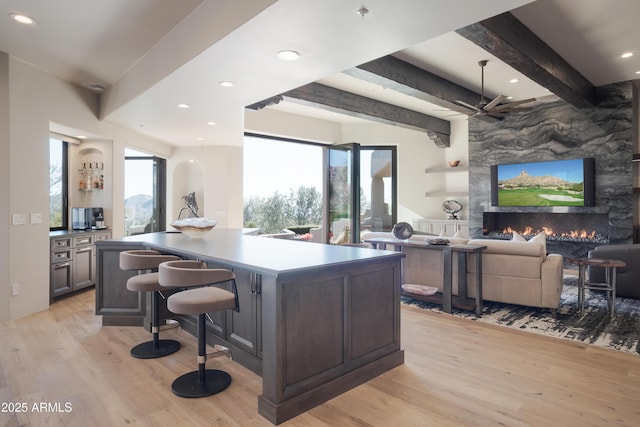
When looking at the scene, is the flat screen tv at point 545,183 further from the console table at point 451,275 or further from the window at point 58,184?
the window at point 58,184

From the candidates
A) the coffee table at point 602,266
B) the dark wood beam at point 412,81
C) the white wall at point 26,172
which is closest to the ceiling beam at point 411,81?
the dark wood beam at point 412,81

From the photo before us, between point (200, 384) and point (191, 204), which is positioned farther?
point (191, 204)

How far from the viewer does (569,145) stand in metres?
7.09

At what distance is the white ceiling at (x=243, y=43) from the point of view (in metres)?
2.45

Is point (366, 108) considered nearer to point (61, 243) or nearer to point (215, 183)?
point (215, 183)

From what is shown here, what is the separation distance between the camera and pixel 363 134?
975cm

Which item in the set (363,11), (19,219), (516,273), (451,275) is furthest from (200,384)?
(516,273)

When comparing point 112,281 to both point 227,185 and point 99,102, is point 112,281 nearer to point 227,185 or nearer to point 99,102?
point 99,102

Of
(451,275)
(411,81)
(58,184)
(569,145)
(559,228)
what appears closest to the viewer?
(451,275)

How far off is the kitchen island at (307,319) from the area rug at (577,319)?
1.70 m

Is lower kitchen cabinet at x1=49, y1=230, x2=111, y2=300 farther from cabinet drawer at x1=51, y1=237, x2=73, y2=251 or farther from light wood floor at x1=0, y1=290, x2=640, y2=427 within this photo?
light wood floor at x1=0, y1=290, x2=640, y2=427

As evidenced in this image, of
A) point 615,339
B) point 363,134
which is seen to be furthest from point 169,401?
point 363,134

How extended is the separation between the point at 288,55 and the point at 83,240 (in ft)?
13.8

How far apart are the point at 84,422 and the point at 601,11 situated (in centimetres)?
585
